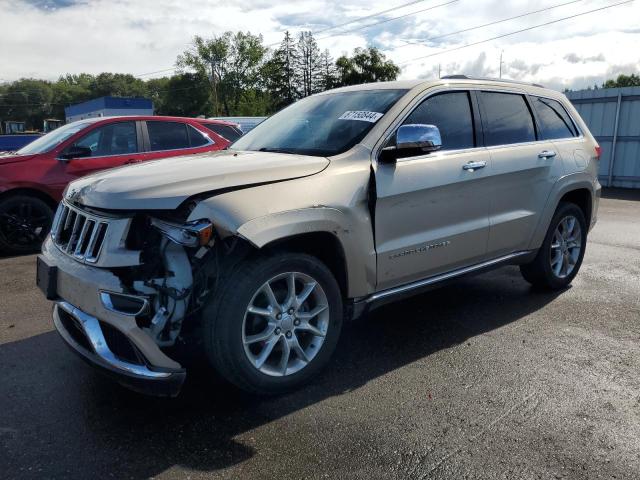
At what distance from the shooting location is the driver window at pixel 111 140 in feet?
24.4

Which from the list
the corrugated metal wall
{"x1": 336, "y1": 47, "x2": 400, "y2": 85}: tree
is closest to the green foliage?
{"x1": 336, "y1": 47, "x2": 400, "y2": 85}: tree

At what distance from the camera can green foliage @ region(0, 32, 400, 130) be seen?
6278 centimetres

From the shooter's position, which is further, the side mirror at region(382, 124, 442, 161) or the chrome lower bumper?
the side mirror at region(382, 124, 442, 161)

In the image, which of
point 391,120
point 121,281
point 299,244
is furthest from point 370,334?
point 121,281

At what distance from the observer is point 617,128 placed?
47.5 feet

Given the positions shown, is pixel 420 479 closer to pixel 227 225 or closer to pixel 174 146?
pixel 227 225

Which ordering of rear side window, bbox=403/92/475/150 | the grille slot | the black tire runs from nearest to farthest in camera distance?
1. the grille slot
2. rear side window, bbox=403/92/475/150
3. the black tire

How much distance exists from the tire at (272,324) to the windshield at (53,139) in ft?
18.3

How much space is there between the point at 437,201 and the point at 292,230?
4.16 ft

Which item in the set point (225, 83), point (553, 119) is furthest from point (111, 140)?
point (225, 83)

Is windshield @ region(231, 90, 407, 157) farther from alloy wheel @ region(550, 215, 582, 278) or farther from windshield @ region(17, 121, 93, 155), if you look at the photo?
windshield @ region(17, 121, 93, 155)

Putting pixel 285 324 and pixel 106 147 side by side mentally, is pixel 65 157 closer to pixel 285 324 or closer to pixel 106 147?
pixel 106 147

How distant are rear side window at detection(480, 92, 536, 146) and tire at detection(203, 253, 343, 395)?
199 centimetres

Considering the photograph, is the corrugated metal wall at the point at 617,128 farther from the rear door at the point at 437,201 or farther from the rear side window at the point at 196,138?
the rear door at the point at 437,201
